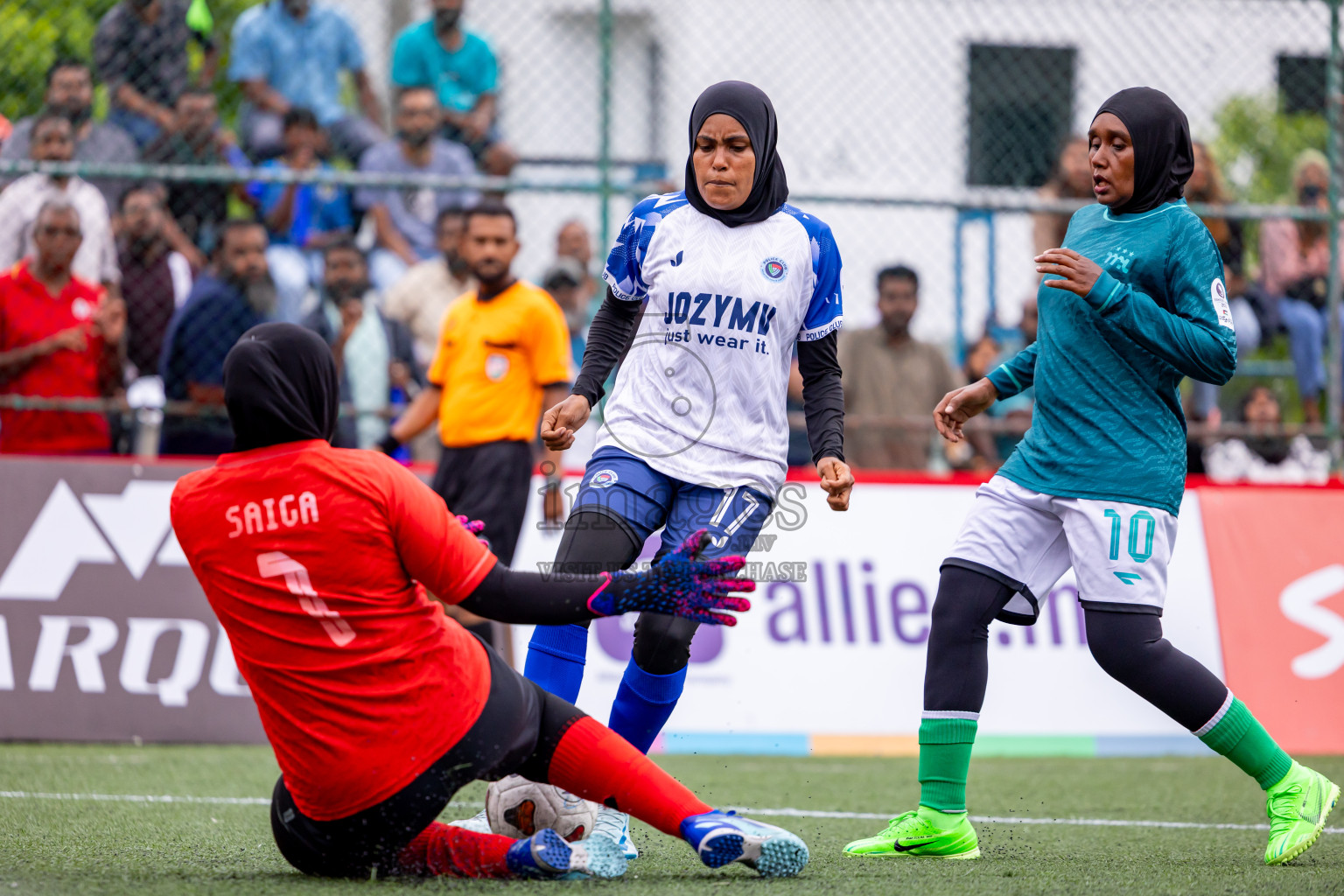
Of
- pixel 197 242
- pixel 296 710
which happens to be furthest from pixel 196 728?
pixel 296 710

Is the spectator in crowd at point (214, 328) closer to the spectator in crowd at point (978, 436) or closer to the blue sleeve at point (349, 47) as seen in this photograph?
the blue sleeve at point (349, 47)

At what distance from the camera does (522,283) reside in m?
6.76

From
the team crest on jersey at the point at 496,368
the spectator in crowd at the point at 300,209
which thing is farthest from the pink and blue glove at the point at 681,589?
the spectator in crowd at the point at 300,209

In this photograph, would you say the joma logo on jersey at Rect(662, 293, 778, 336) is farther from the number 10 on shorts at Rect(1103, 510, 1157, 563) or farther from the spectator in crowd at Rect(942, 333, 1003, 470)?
the spectator in crowd at Rect(942, 333, 1003, 470)

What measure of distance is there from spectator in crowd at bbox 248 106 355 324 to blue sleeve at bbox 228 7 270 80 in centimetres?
43

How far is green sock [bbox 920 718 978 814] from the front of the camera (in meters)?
4.03

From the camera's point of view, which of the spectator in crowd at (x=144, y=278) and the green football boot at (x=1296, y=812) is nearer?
the green football boot at (x=1296, y=812)

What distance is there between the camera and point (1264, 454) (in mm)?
8633

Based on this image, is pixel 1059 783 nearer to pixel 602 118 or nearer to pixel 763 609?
pixel 763 609

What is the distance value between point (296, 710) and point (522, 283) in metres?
3.85

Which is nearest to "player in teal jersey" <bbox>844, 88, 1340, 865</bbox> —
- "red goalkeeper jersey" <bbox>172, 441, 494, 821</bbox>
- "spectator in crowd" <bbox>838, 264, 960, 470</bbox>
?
"red goalkeeper jersey" <bbox>172, 441, 494, 821</bbox>

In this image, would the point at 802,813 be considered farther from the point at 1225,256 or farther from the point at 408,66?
the point at 408,66

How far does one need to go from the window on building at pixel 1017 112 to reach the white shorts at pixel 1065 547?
16.0 feet

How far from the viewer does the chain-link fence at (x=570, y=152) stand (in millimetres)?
8078
